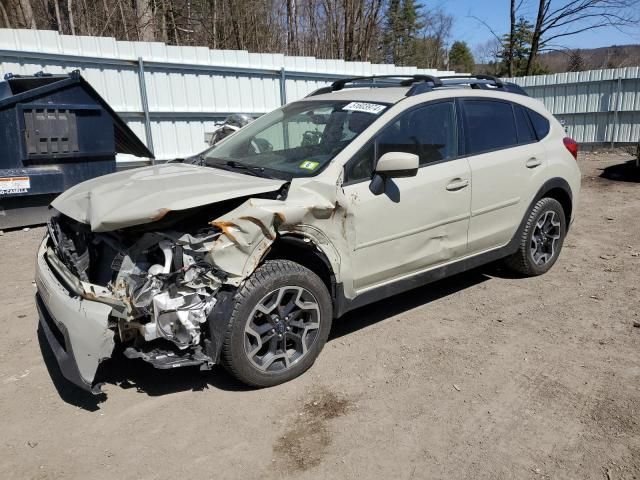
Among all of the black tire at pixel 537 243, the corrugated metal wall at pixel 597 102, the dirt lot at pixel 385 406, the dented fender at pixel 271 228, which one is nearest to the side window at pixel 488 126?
the black tire at pixel 537 243

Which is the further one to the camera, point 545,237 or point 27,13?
point 27,13

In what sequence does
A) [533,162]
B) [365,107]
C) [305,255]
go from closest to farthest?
[305,255]
[365,107]
[533,162]

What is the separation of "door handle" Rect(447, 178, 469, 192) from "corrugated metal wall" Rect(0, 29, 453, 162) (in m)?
6.86

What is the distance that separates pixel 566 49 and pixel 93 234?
2494cm

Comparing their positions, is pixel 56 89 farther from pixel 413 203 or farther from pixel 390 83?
pixel 413 203

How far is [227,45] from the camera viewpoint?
1872 centimetres

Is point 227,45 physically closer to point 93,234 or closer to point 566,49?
point 566,49

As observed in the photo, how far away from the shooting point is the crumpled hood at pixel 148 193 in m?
2.86

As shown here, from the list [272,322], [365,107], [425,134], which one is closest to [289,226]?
[272,322]

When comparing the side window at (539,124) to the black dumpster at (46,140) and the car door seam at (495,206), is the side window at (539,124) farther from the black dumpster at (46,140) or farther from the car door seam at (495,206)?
the black dumpster at (46,140)

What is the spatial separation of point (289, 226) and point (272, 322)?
61 centimetres

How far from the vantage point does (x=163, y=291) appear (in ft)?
9.33

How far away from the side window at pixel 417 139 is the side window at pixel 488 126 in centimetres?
19

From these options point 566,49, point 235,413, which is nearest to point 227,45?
point 566,49
